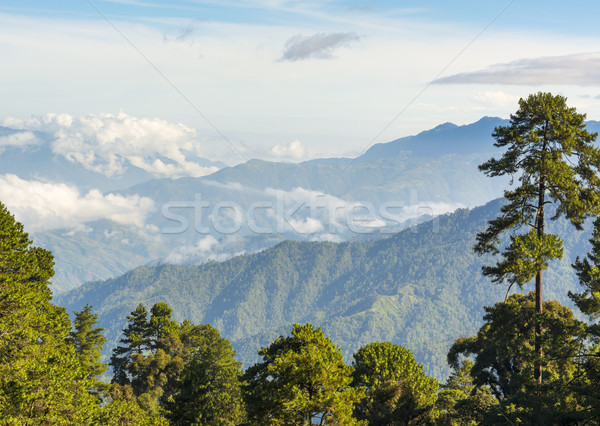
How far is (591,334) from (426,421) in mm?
14253

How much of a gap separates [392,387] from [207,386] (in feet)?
50.2

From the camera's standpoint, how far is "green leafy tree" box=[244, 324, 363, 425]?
27.4 m

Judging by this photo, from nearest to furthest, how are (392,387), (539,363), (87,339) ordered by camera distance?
(539,363), (392,387), (87,339)

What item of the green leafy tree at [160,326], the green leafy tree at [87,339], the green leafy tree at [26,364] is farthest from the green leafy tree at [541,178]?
the green leafy tree at [160,326]

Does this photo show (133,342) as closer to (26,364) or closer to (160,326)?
(160,326)

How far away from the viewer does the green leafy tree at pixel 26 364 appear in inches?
1220

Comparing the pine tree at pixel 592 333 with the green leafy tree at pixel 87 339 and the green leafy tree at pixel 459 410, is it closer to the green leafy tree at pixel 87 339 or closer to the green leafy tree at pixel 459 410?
the green leafy tree at pixel 459 410

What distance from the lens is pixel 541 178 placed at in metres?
30.1

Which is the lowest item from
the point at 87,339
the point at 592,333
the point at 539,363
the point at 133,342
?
the point at 133,342

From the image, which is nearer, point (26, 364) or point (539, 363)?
point (539, 363)

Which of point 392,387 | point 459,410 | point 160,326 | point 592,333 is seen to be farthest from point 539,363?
point 160,326

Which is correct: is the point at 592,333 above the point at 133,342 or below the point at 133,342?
above

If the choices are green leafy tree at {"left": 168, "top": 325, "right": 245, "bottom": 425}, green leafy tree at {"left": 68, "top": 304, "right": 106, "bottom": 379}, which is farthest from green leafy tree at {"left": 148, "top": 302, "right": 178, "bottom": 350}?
green leafy tree at {"left": 68, "top": 304, "right": 106, "bottom": 379}

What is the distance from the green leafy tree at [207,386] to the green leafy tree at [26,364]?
24.0 feet
